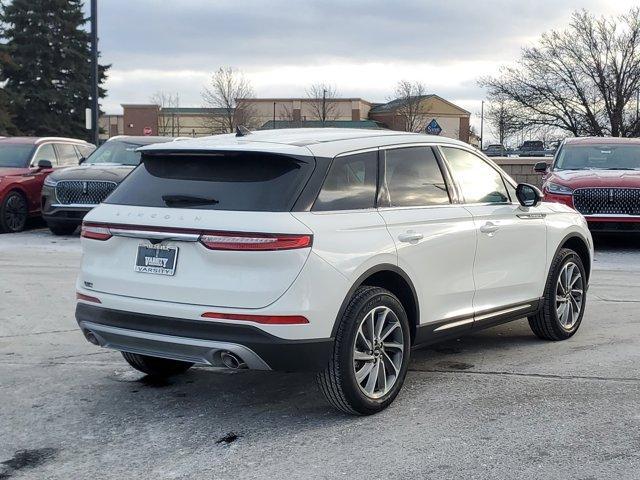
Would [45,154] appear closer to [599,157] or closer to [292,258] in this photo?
[599,157]

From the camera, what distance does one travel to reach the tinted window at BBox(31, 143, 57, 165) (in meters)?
15.5

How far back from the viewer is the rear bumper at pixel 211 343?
4.30 m

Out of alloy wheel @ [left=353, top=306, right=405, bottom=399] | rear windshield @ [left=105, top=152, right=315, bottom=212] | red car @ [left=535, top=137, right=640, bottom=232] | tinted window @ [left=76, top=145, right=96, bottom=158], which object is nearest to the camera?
rear windshield @ [left=105, top=152, right=315, bottom=212]

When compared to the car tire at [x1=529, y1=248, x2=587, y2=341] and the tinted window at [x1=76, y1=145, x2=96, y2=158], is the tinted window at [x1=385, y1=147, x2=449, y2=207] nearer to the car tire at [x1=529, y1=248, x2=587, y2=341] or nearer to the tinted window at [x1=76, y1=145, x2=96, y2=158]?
the car tire at [x1=529, y1=248, x2=587, y2=341]

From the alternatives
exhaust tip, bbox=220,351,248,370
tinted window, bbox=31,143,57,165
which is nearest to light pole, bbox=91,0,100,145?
tinted window, bbox=31,143,57,165

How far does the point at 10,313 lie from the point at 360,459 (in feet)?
16.3

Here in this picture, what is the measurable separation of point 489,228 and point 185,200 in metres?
2.34

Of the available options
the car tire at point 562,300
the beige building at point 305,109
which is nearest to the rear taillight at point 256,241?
the car tire at point 562,300

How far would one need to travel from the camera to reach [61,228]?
14.7 metres

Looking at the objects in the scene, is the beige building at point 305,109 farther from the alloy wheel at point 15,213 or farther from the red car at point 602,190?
the red car at point 602,190

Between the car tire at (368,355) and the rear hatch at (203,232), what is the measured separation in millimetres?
533

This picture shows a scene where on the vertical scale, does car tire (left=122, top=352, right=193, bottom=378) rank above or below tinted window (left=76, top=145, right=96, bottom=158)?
below

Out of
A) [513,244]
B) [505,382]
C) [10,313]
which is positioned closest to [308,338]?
[505,382]

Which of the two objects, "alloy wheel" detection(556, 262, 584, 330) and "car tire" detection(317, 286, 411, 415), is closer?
"car tire" detection(317, 286, 411, 415)
